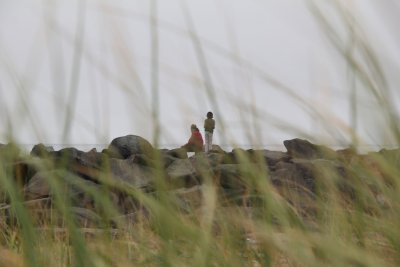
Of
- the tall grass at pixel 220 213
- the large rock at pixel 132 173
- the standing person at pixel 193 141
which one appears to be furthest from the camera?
the standing person at pixel 193 141

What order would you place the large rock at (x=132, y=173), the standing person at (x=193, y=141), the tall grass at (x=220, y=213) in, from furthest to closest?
the standing person at (x=193, y=141) < the large rock at (x=132, y=173) < the tall grass at (x=220, y=213)

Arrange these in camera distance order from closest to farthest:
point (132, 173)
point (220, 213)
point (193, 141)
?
point (220, 213) → point (132, 173) → point (193, 141)

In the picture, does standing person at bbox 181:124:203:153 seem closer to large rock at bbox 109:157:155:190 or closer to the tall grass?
large rock at bbox 109:157:155:190

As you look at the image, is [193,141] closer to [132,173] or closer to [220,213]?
[132,173]

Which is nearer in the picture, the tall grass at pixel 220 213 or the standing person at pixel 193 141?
the tall grass at pixel 220 213

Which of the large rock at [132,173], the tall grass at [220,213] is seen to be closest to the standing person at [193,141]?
the large rock at [132,173]

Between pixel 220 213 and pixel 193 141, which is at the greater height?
pixel 193 141

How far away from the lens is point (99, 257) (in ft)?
5.05

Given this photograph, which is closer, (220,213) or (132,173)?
(220,213)

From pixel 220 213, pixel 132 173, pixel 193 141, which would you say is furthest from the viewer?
pixel 193 141

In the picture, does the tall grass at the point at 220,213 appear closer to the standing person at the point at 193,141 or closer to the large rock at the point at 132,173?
the large rock at the point at 132,173

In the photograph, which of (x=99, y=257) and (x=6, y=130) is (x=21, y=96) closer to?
(x=6, y=130)

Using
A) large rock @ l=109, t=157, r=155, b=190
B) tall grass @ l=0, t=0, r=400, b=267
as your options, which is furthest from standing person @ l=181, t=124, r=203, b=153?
tall grass @ l=0, t=0, r=400, b=267

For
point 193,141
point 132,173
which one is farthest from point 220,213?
point 193,141
